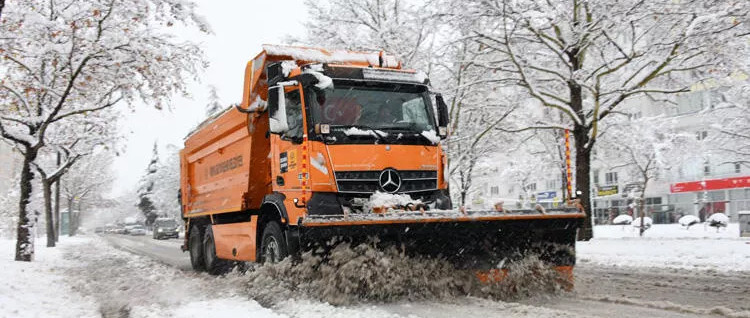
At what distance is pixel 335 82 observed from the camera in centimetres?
815

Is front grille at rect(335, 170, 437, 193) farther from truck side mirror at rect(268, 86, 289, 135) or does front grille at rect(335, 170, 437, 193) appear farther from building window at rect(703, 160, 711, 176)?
building window at rect(703, 160, 711, 176)

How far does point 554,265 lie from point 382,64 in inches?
152

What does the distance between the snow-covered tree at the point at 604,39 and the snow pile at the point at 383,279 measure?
8.61 metres

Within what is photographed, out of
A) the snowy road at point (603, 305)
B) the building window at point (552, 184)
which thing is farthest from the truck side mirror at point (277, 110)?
the building window at point (552, 184)

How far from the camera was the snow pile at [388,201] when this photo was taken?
7.61 m

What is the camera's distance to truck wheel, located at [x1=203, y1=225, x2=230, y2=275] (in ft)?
38.7

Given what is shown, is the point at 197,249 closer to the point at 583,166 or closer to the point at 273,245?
the point at 273,245

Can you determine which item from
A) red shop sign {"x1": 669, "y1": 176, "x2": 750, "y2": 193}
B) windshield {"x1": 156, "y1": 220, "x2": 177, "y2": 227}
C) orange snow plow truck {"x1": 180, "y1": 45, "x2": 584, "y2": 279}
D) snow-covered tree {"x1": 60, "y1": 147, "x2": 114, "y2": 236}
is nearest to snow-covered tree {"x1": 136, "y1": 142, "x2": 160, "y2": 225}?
snow-covered tree {"x1": 60, "y1": 147, "x2": 114, "y2": 236}

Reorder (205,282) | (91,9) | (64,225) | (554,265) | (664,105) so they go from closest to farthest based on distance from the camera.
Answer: (554,265)
(205,282)
(91,9)
(664,105)
(64,225)

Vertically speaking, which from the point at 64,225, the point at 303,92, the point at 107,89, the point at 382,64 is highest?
the point at 107,89

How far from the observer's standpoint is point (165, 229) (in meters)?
42.9

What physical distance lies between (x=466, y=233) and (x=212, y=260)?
6.37 m

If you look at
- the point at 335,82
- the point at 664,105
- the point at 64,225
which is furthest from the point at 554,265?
the point at 64,225

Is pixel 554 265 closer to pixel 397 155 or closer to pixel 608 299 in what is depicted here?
pixel 608 299
